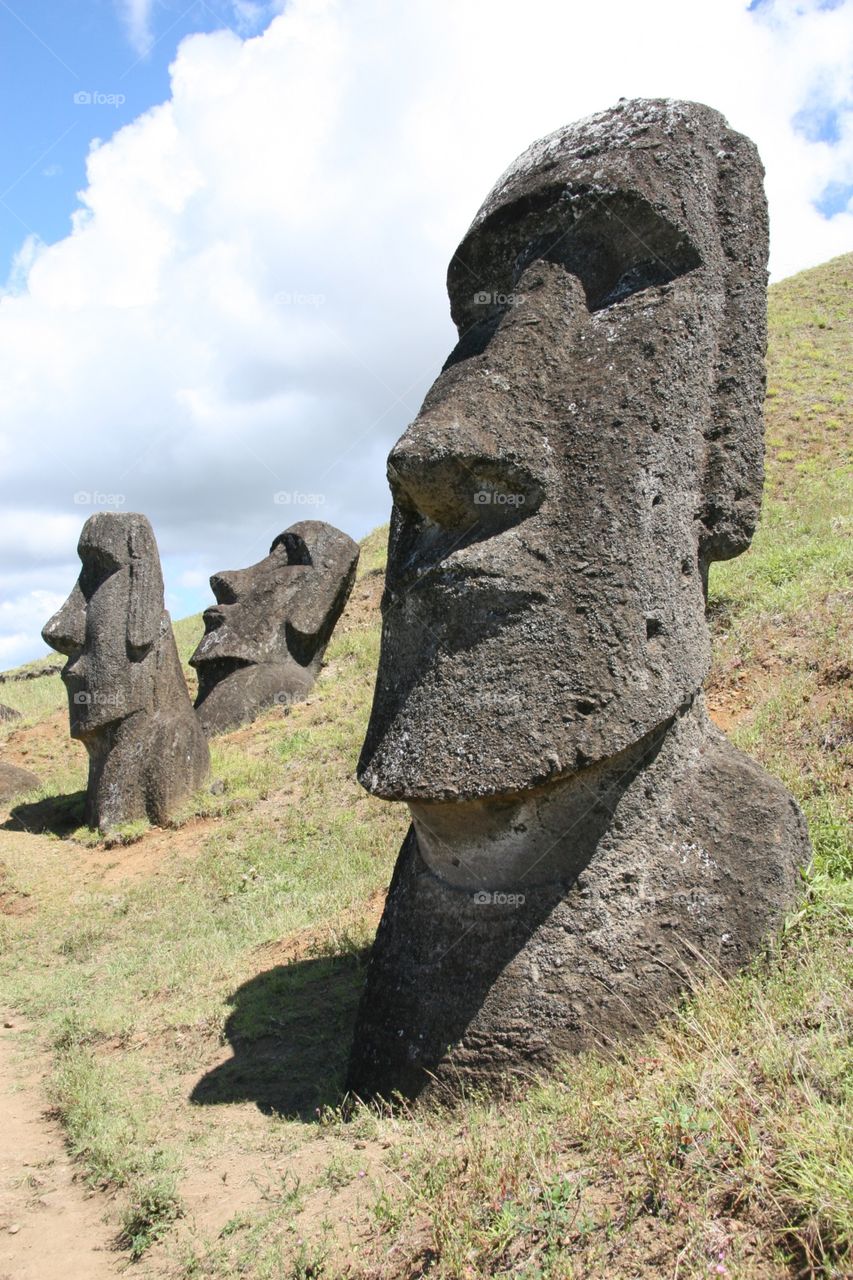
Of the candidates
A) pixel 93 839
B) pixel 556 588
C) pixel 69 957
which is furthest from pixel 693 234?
pixel 93 839

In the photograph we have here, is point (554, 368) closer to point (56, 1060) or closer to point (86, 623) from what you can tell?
point (56, 1060)

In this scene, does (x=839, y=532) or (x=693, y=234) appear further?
(x=839, y=532)

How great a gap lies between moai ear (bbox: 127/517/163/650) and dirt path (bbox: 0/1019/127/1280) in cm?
670

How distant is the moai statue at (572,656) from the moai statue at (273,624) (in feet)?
32.7

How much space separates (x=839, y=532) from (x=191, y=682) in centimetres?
1192

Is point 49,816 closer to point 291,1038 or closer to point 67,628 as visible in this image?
point 67,628

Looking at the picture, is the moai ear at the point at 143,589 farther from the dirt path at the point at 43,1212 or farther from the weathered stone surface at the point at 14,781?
the dirt path at the point at 43,1212

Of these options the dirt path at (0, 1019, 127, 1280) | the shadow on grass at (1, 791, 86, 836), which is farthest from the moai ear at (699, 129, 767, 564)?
the shadow on grass at (1, 791, 86, 836)

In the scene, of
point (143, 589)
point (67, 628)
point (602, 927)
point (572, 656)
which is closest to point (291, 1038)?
point (602, 927)

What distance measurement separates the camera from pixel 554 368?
12.7ft

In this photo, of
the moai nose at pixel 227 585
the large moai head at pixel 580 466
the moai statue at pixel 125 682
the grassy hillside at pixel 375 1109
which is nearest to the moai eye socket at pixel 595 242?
the large moai head at pixel 580 466

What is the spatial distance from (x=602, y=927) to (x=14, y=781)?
10.8 m

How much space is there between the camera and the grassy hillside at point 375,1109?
247cm

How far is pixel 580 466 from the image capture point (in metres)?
3.70
